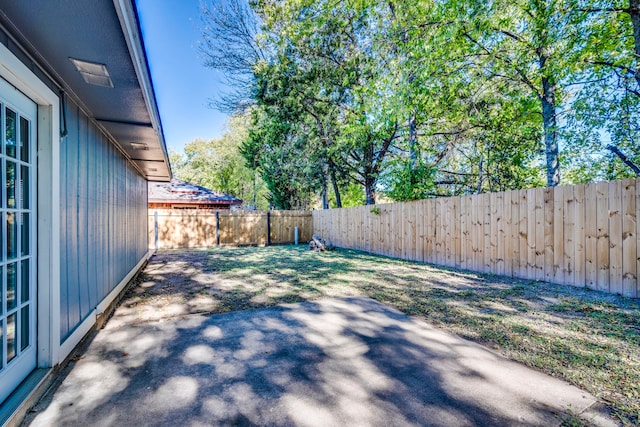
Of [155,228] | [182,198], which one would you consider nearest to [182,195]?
[182,198]

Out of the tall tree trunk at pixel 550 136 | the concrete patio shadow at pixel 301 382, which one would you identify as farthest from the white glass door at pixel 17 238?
the tall tree trunk at pixel 550 136

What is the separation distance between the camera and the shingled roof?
42.3 feet

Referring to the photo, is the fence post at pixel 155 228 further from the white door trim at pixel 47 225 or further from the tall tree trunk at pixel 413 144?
the white door trim at pixel 47 225

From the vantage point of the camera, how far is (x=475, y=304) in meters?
3.59

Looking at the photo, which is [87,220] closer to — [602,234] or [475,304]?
[475,304]

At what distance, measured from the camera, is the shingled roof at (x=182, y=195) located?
12906 mm

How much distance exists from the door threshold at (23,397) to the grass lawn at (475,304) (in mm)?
1360

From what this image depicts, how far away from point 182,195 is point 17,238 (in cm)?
1244

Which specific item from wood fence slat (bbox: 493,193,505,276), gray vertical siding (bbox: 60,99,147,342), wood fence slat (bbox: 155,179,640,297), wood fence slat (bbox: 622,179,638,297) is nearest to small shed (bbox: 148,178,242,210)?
wood fence slat (bbox: 155,179,640,297)

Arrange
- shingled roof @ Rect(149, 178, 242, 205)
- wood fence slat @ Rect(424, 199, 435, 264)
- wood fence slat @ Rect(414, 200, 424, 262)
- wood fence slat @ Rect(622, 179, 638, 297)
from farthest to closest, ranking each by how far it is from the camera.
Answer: shingled roof @ Rect(149, 178, 242, 205) → wood fence slat @ Rect(414, 200, 424, 262) → wood fence slat @ Rect(424, 199, 435, 264) → wood fence slat @ Rect(622, 179, 638, 297)

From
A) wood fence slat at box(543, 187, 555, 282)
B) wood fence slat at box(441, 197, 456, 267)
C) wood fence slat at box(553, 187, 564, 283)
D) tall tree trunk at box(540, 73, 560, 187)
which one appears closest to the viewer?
wood fence slat at box(553, 187, 564, 283)

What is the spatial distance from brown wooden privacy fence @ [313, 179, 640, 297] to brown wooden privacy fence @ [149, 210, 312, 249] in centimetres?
549

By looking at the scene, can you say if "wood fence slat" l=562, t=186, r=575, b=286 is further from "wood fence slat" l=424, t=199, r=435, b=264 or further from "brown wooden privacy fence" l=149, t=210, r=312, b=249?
"brown wooden privacy fence" l=149, t=210, r=312, b=249

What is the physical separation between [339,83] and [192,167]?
23112mm
